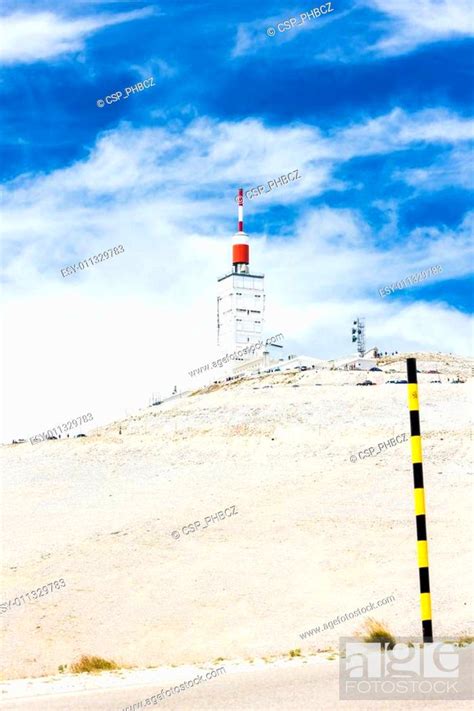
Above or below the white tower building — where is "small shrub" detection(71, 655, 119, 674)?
below

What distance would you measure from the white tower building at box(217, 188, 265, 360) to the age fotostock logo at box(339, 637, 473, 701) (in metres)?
110

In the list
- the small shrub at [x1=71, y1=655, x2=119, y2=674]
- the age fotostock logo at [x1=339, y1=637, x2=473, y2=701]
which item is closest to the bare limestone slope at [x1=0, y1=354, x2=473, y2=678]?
the small shrub at [x1=71, y1=655, x2=119, y2=674]

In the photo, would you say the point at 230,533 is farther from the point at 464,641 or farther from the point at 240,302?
the point at 240,302

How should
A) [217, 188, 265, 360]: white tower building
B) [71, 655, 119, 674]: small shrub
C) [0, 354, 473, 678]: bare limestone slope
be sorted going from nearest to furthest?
[71, 655, 119, 674]: small shrub, [0, 354, 473, 678]: bare limestone slope, [217, 188, 265, 360]: white tower building

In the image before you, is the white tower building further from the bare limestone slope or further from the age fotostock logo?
the age fotostock logo

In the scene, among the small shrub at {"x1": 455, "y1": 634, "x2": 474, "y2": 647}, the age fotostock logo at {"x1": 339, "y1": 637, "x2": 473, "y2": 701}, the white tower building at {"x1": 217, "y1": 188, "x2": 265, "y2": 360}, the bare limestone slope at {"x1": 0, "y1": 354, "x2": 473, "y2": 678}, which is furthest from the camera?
the white tower building at {"x1": 217, "y1": 188, "x2": 265, "y2": 360}

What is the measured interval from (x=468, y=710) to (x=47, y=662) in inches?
550

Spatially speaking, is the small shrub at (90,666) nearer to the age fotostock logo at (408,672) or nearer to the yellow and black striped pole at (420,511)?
the age fotostock logo at (408,672)

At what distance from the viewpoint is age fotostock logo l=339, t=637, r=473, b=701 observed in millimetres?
11227

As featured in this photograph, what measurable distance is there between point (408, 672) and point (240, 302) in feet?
377

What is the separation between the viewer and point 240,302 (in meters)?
126

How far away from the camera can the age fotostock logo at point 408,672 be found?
11.2m

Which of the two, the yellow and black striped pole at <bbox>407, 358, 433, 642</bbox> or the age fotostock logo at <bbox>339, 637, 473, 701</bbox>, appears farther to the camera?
the yellow and black striped pole at <bbox>407, 358, 433, 642</bbox>

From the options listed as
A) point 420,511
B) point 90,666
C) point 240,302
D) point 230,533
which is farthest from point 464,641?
point 240,302
